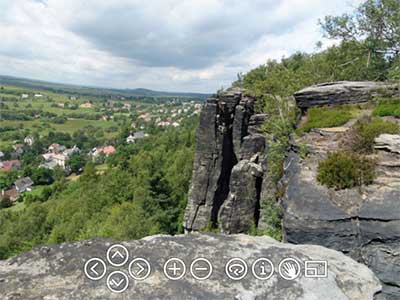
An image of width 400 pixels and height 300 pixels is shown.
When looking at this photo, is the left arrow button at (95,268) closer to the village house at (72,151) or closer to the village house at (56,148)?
the village house at (72,151)

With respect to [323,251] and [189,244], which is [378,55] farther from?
[189,244]

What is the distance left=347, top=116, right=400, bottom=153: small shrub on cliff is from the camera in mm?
8227

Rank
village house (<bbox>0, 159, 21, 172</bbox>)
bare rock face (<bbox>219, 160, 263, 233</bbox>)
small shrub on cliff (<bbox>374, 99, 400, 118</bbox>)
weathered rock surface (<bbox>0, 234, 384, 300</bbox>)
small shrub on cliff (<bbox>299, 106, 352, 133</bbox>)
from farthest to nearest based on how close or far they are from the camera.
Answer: village house (<bbox>0, 159, 21, 172</bbox>)
bare rock face (<bbox>219, 160, 263, 233</bbox>)
small shrub on cliff (<bbox>299, 106, 352, 133</bbox>)
small shrub on cliff (<bbox>374, 99, 400, 118</bbox>)
weathered rock surface (<bbox>0, 234, 384, 300</bbox>)

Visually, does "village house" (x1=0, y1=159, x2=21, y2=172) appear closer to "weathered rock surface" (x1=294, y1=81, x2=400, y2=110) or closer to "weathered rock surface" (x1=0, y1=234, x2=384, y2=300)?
"weathered rock surface" (x1=294, y1=81, x2=400, y2=110)

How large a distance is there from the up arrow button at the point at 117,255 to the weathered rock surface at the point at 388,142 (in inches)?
268

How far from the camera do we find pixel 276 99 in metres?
18.8

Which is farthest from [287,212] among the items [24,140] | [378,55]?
[24,140]

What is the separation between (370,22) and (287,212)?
13865mm

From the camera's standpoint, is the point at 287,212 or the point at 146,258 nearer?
the point at 146,258

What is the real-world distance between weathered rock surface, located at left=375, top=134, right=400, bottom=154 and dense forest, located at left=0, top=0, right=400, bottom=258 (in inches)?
149

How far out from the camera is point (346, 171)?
7523 millimetres

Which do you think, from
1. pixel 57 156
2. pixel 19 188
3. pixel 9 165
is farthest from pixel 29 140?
pixel 19 188

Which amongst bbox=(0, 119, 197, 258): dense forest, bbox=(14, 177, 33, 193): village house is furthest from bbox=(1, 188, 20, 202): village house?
bbox=(0, 119, 197, 258): dense forest

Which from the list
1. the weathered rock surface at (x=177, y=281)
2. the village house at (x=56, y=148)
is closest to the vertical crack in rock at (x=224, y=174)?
the weathered rock surface at (x=177, y=281)
